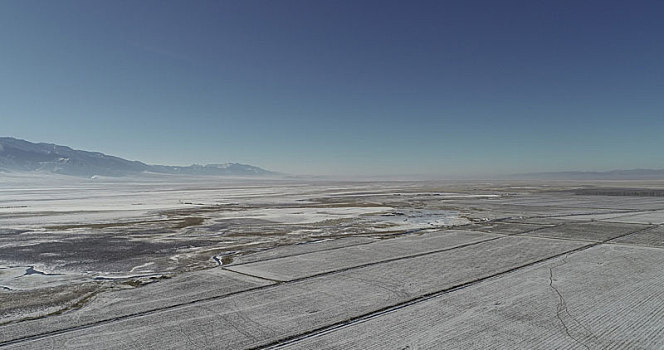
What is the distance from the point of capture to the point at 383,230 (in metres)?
19.8

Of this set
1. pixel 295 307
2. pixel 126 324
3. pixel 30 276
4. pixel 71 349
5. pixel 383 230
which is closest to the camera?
pixel 71 349

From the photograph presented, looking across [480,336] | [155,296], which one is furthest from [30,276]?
[480,336]

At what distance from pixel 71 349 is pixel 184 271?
5.27 m

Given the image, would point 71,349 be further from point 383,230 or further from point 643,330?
point 383,230

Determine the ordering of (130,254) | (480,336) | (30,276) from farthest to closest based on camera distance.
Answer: (130,254)
(30,276)
(480,336)

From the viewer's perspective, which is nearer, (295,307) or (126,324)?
(126,324)

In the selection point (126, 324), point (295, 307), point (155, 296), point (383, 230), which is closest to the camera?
point (126, 324)

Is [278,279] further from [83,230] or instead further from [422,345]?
[83,230]

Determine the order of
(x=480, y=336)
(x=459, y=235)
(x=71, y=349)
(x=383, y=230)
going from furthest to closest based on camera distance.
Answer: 1. (x=383, y=230)
2. (x=459, y=235)
3. (x=480, y=336)
4. (x=71, y=349)

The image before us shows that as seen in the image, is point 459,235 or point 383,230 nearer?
point 459,235

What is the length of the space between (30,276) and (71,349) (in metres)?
6.68

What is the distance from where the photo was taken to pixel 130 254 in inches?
555

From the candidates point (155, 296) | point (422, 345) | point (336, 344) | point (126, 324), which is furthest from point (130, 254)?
point (422, 345)

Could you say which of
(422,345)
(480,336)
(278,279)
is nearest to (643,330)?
(480,336)
